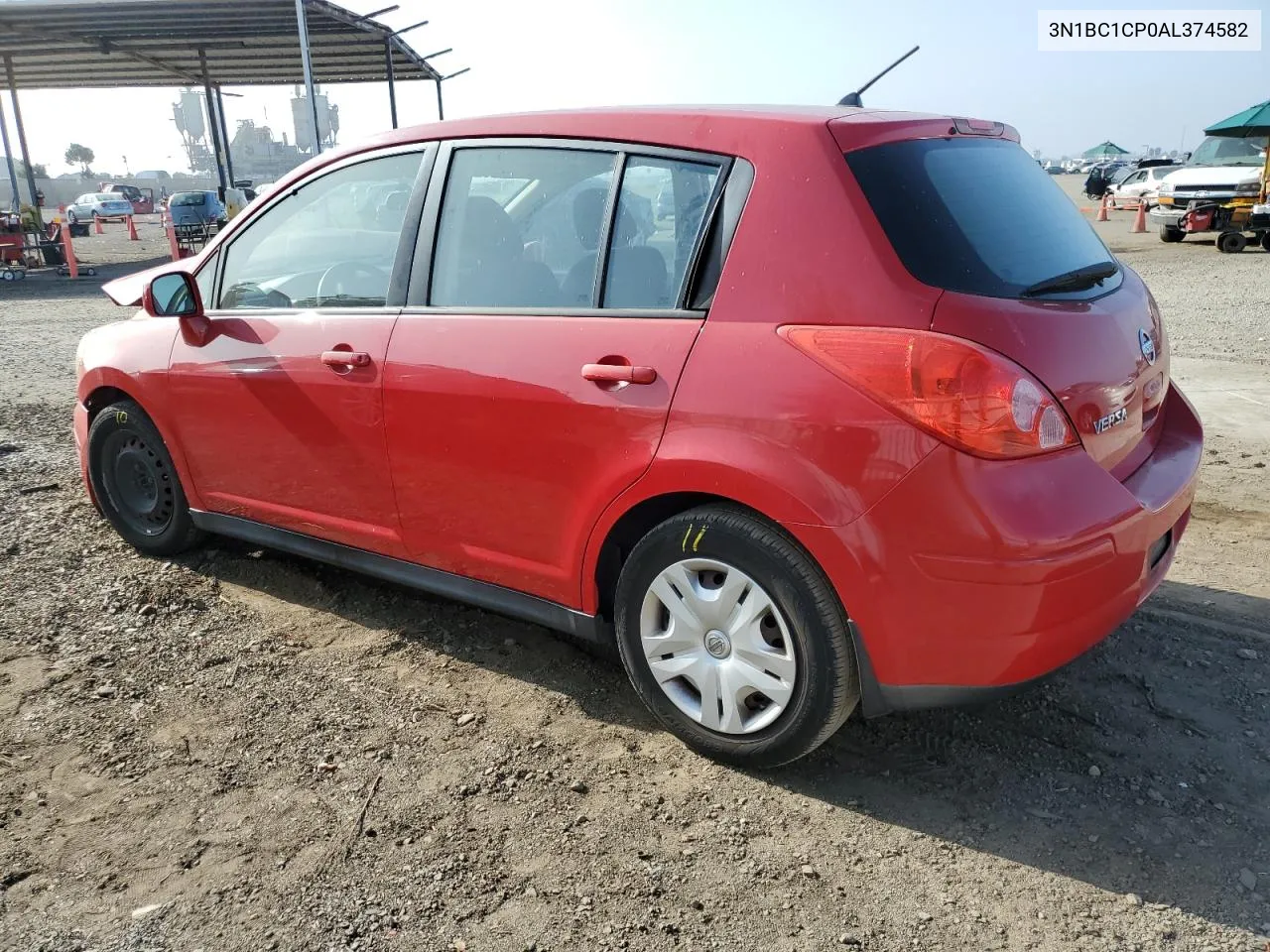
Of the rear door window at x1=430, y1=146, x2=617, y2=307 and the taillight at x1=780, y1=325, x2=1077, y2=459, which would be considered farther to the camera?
the rear door window at x1=430, y1=146, x2=617, y2=307

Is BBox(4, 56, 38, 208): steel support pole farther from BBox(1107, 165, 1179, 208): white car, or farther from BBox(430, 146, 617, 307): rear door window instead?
BBox(1107, 165, 1179, 208): white car

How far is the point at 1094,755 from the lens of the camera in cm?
283

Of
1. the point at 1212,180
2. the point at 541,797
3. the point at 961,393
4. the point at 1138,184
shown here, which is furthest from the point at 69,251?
the point at 1138,184

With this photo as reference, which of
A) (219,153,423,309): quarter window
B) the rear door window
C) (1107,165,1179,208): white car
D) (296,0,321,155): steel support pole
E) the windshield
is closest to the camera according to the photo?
the rear door window

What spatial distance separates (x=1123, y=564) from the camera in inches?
94.8

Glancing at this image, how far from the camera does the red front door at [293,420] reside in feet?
10.8

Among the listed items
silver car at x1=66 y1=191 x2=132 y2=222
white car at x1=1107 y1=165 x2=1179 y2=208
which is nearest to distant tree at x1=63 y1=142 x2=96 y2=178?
silver car at x1=66 y1=191 x2=132 y2=222

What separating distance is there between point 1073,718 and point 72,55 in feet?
93.5

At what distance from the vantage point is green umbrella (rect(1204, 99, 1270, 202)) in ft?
65.2

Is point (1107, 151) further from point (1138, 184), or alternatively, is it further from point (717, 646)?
point (717, 646)

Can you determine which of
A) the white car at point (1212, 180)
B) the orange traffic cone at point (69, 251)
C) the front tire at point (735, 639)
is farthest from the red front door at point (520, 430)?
the white car at point (1212, 180)

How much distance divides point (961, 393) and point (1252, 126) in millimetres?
22456

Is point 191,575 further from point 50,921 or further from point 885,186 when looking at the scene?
point 885,186

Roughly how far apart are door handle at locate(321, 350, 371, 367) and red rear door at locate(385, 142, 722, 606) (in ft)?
0.39
